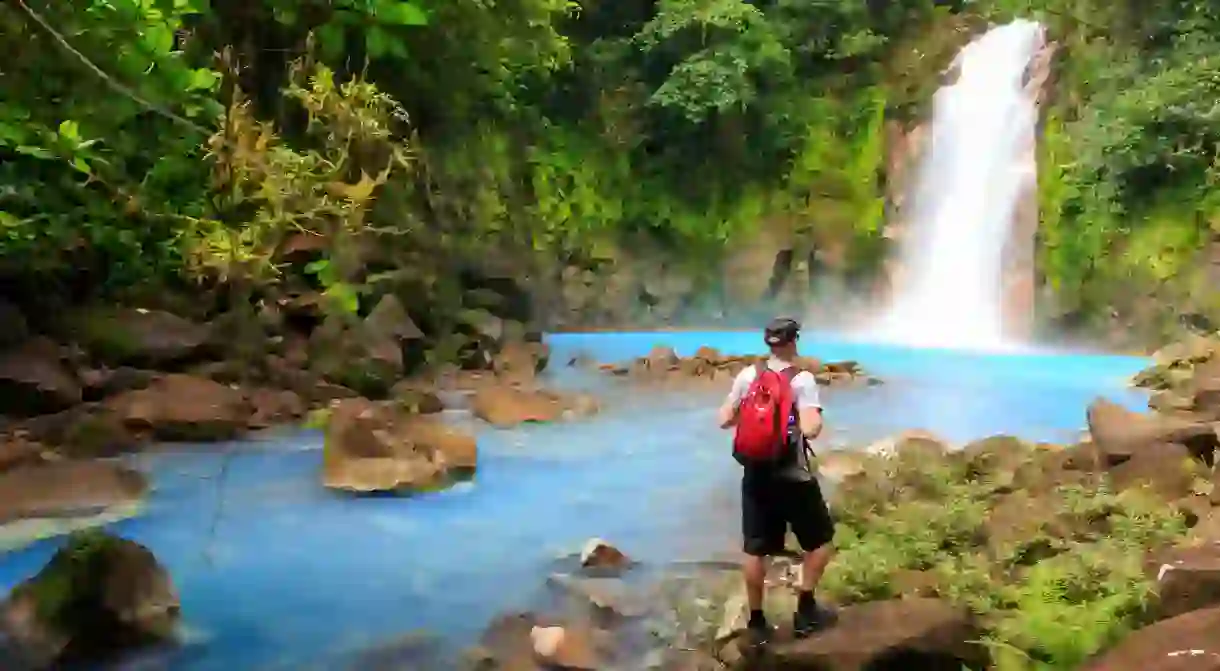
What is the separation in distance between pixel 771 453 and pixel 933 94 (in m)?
17.8

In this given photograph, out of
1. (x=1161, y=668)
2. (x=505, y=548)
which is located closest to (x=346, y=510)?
(x=505, y=548)

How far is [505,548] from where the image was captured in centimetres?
596

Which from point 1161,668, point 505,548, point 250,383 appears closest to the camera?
point 1161,668

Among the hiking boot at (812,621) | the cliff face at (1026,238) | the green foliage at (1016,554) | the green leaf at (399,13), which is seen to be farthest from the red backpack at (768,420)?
the cliff face at (1026,238)

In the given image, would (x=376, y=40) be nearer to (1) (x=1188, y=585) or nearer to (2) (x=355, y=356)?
(2) (x=355, y=356)

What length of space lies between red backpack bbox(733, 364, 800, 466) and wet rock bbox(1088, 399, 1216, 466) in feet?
11.8

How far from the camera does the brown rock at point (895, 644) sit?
3580 mm

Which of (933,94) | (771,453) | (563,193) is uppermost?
(933,94)

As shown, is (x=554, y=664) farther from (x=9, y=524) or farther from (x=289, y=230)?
(x=289, y=230)

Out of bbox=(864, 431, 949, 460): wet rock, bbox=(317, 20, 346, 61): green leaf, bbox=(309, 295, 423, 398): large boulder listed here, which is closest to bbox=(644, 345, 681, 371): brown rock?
bbox=(309, 295, 423, 398): large boulder

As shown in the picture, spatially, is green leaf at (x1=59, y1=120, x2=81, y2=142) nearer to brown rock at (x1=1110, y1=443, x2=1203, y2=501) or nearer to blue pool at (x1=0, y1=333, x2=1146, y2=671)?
blue pool at (x1=0, y1=333, x2=1146, y2=671)

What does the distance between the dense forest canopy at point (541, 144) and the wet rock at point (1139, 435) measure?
18.5 ft

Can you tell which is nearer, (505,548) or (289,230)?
(505,548)

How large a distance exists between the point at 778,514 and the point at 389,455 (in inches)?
169
